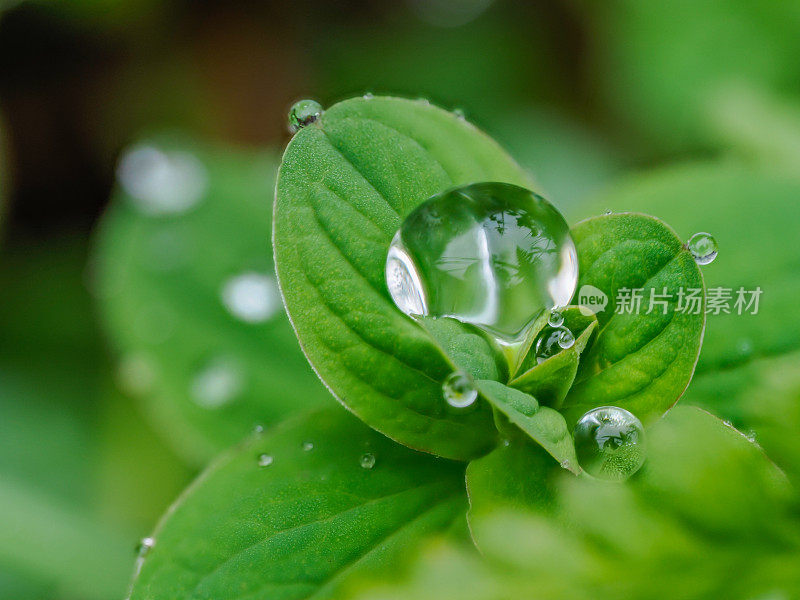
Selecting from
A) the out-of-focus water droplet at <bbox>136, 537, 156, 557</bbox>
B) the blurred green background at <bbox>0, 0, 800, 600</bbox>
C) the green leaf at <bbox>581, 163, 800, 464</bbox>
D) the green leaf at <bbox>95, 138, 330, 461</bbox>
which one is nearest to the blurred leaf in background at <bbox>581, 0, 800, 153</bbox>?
the blurred green background at <bbox>0, 0, 800, 600</bbox>

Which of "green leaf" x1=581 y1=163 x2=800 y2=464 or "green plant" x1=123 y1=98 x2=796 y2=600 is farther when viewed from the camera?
"green leaf" x1=581 y1=163 x2=800 y2=464

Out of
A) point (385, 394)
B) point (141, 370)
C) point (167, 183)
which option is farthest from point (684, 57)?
point (385, 394)

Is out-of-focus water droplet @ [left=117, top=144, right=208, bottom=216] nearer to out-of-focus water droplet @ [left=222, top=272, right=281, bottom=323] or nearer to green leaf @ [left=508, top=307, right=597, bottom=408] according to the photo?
out-of-focus water droplet @ [left=222, top=272, right=281, bottom=323]

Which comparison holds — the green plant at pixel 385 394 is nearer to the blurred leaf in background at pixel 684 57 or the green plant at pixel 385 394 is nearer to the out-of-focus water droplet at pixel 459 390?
the out-of-focus water droplet at pixel 459 390

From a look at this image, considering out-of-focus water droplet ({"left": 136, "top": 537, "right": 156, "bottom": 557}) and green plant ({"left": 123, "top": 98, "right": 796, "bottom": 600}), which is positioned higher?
green plant ({"left": 123, "top": 98, "right": 796, "bottom": 600})

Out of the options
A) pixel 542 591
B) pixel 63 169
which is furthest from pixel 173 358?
pixel 63 169

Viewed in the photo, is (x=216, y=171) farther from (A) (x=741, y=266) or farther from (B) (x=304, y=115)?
(A) (x=741, y=266)

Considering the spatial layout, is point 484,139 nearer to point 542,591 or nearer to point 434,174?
point 434,174
